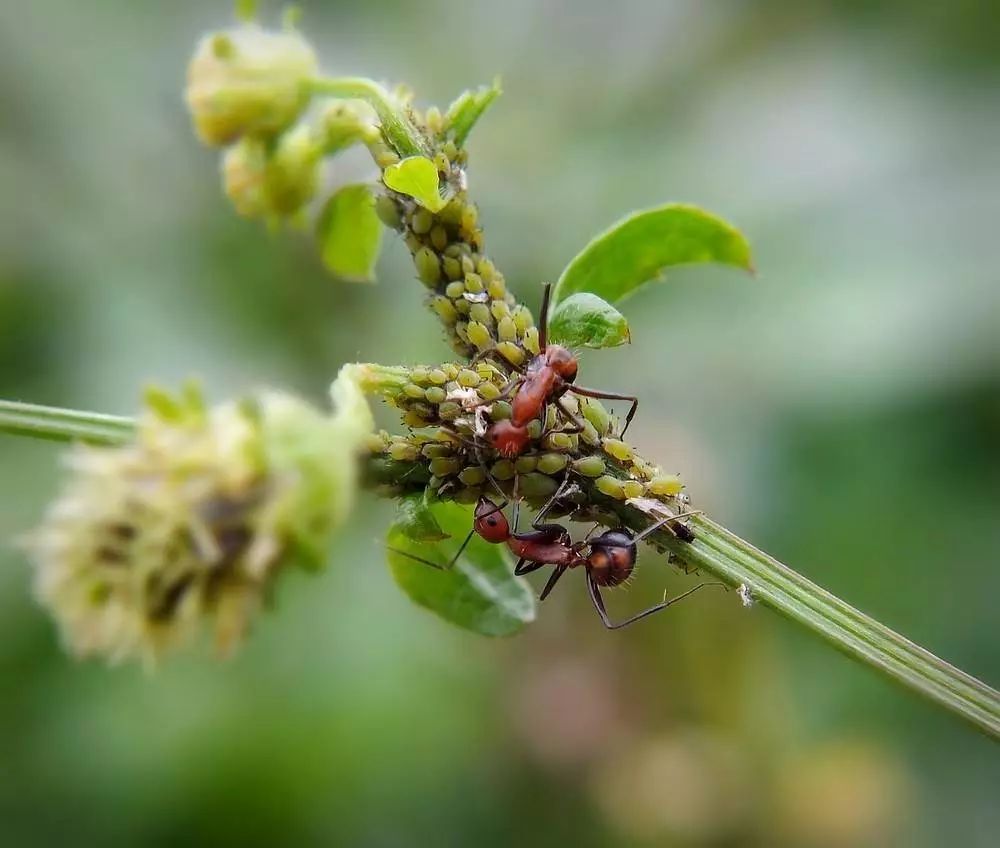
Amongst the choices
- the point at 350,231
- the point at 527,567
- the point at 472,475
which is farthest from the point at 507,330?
the point at 527,567

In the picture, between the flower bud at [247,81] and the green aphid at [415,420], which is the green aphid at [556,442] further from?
the flower bud at [247,81]

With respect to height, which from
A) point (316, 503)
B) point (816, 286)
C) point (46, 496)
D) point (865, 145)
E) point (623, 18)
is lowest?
point (46, 496)

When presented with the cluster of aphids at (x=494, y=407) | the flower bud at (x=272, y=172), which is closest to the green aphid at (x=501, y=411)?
the cluster of aphids at (x=494, y=407)

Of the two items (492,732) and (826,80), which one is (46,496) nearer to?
(492,732)

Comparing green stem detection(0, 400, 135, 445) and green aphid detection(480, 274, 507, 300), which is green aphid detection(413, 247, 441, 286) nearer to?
green aphid detection(480, 274, 507, 300)

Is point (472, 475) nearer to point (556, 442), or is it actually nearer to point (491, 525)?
point (556, 442)

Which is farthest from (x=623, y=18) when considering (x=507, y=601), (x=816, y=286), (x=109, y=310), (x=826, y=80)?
(x=507, y=601)
